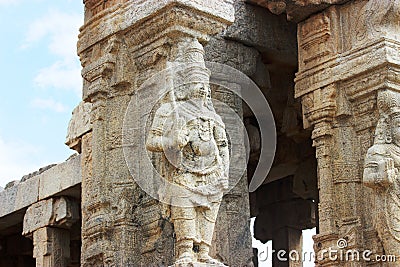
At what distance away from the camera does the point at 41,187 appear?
51.7ft

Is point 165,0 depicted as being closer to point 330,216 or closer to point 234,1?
point 234,1

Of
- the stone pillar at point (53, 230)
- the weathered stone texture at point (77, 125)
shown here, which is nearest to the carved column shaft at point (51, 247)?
the stone pillar at point (53, 230)

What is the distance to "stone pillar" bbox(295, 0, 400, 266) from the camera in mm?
11734

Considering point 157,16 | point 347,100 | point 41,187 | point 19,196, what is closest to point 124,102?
point 157,16

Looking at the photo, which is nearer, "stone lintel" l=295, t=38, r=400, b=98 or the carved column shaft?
"stone lintel" l=295, t=38, r=400, b=98

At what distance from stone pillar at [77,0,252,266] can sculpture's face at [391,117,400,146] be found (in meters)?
1.98

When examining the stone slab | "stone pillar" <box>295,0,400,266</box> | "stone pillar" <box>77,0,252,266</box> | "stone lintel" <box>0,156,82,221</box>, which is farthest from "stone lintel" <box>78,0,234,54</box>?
the stone slab

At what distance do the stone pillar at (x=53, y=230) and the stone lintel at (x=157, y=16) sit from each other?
12.8 ft

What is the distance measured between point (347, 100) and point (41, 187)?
5392mm

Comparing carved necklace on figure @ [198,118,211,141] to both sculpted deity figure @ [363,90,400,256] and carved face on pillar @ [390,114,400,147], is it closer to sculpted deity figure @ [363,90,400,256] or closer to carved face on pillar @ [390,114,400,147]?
sculpted deity figure @ [363,90,400,256]

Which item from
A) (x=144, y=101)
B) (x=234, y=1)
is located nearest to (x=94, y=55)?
(x=144, y=101)

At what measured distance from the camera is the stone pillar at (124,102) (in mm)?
11047

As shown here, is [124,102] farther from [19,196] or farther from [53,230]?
[19,196]

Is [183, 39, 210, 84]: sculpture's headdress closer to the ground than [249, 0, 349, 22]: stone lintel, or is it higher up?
closer to the ground
